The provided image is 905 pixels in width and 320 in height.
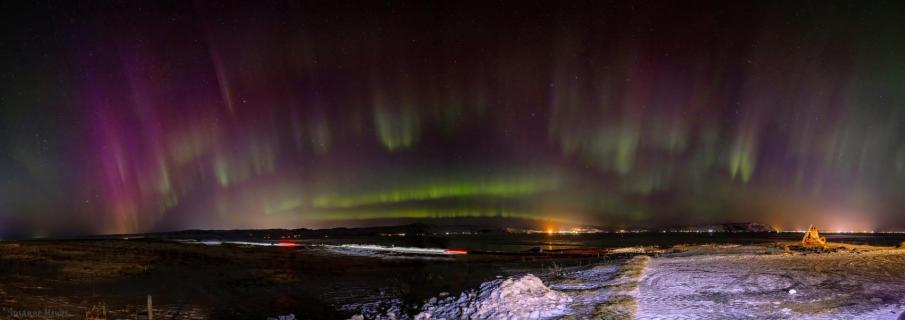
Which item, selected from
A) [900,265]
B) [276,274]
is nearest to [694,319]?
[900,265]

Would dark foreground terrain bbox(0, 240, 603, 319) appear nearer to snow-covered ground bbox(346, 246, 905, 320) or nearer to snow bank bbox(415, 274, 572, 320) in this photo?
snow bank bbox(415, 274, 572, 320)

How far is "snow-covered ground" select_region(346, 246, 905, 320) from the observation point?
52.6ft

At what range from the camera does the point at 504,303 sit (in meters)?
17.6

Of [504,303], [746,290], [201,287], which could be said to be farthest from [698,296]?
[201,287]

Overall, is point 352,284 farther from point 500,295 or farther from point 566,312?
point 566,312

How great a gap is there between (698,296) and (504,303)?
8.05m

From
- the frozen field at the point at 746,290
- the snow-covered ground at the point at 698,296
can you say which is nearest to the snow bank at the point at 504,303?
the snow-covered ground at the point at 698,296

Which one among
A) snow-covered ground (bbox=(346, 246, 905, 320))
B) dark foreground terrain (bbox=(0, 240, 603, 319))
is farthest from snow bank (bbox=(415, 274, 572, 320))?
dark foreground terrain (bbox=(0, 240, 603, 319))

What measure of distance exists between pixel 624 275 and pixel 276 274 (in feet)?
80.6

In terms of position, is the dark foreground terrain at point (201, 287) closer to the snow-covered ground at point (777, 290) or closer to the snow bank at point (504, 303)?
the snow bank at point (504, 303)

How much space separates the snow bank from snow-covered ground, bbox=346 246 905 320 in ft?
0.12

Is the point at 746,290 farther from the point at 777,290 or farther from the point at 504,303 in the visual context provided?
the point at 504,303

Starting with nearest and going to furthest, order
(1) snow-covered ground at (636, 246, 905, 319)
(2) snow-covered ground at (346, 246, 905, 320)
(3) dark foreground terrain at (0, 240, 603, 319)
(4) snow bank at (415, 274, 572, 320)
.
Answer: (1) snow-covered ground at (636, 246, 905, 319)
(2) snow-covered ground at (346, 246, 905, 320)
(4) snow bank at (415, 274, 572, 320)
(3) dark foreground terrain at (0, 240, 603, 319)

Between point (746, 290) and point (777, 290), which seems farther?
point (746, 290)
